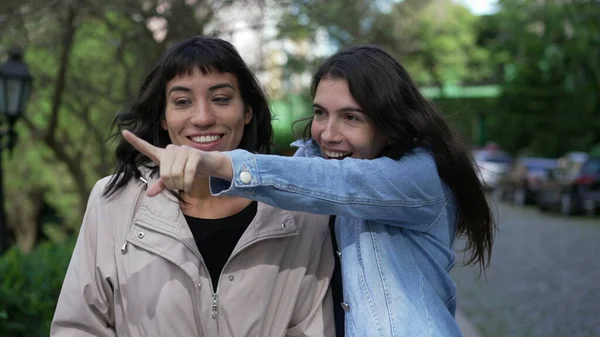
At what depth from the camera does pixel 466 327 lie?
8.36 meters

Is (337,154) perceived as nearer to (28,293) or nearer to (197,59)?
(197,59)

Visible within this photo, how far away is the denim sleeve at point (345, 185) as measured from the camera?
2.13 meters

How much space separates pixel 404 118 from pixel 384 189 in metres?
Result: 0.30

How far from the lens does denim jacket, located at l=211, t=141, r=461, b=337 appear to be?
2199 millimetres

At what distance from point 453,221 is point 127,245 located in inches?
40.3

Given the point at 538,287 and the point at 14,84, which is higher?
the point at 14,84

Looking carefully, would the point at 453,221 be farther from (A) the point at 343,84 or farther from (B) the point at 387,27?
(B) the point at 387,27

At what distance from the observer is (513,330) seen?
8422 millimetres

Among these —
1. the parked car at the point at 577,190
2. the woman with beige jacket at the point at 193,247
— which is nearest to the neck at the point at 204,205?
the woman with beige jacket at the point at 193,247

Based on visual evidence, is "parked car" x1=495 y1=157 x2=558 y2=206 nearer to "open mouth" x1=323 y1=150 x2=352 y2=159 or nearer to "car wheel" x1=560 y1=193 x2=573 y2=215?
"car wheel" x1=560 y1=193 x2=573 y2=215

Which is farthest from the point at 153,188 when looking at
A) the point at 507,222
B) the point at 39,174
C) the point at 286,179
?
the point at 507,222

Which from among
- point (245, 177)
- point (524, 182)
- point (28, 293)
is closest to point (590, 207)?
point (524, 182)

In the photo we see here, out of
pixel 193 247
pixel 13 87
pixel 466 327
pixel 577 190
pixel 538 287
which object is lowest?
pixel 538 287

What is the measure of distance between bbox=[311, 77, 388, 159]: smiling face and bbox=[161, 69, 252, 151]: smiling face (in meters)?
0.29
